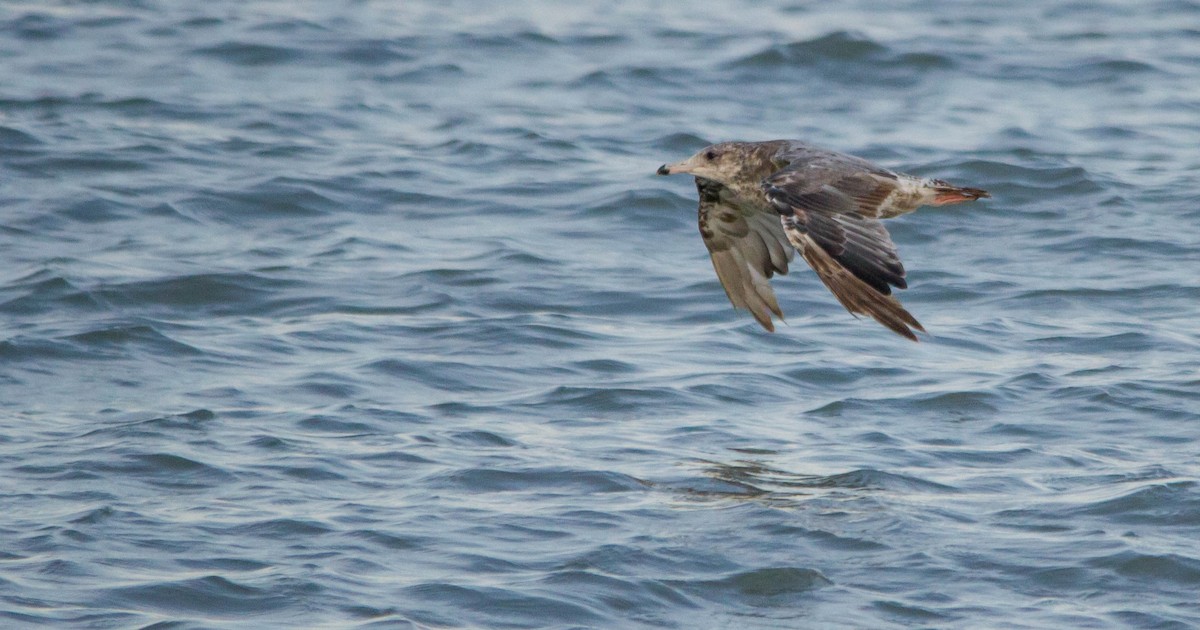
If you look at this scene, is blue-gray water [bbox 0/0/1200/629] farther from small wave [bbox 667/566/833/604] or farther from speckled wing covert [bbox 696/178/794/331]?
speckled wing covert [bbox 696/178/794/331]

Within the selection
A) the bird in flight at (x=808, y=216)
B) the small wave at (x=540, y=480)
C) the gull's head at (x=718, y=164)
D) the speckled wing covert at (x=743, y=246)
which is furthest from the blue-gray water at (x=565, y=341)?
the gull's head at (x=718, y=164)

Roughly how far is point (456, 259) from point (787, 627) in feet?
15.6

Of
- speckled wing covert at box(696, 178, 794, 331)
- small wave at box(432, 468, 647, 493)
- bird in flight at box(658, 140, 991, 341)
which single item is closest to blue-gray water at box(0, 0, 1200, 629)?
small wave at box(432, 468, 647, 493)

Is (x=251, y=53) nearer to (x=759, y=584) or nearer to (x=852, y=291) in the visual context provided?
(x=852, y=291)

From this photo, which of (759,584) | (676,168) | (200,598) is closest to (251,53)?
(676,168)

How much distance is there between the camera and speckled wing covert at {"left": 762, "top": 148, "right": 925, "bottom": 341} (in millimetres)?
6254

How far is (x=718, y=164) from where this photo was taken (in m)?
7.75

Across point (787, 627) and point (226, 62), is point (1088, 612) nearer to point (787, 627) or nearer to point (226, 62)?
point (787, 627)

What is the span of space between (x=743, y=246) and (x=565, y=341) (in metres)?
1.13

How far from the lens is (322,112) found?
43.1ft

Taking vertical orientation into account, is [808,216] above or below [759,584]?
above

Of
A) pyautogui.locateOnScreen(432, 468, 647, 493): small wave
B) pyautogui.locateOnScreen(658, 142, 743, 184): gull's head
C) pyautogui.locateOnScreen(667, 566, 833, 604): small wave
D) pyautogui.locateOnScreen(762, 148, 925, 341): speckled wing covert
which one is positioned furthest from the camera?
pyautogui.locateOnScreen(658, 142, 743, 184): gull's head

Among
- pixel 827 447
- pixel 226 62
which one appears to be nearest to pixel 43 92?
pixel 226 62

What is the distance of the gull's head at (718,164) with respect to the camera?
772cm
